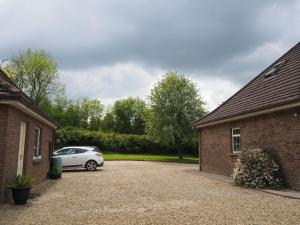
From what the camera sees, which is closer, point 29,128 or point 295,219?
point 295,219

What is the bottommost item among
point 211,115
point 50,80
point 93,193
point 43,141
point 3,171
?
point 93,193

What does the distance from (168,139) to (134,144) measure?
10488 millimetres

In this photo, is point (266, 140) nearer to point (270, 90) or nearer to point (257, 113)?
point (257, 113)

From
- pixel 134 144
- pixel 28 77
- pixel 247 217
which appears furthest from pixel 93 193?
pixel 28 77

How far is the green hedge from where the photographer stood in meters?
39.5

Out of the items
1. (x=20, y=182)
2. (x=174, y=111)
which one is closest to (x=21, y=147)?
(x=20, y=182)

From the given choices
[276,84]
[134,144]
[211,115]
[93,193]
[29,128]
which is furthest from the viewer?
[134,144]

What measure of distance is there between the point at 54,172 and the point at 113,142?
91.0 ft

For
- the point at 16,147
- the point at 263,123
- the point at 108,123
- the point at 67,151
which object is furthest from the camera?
the point at 108,123

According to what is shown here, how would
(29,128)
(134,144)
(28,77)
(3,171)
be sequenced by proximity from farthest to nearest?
(28,77), (134,144), (29,128), (3,171)

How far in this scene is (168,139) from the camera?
34.1 m

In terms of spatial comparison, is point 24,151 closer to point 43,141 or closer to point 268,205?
point 43,141

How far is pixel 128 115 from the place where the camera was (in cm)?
7512

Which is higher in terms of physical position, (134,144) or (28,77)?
(28,77)
